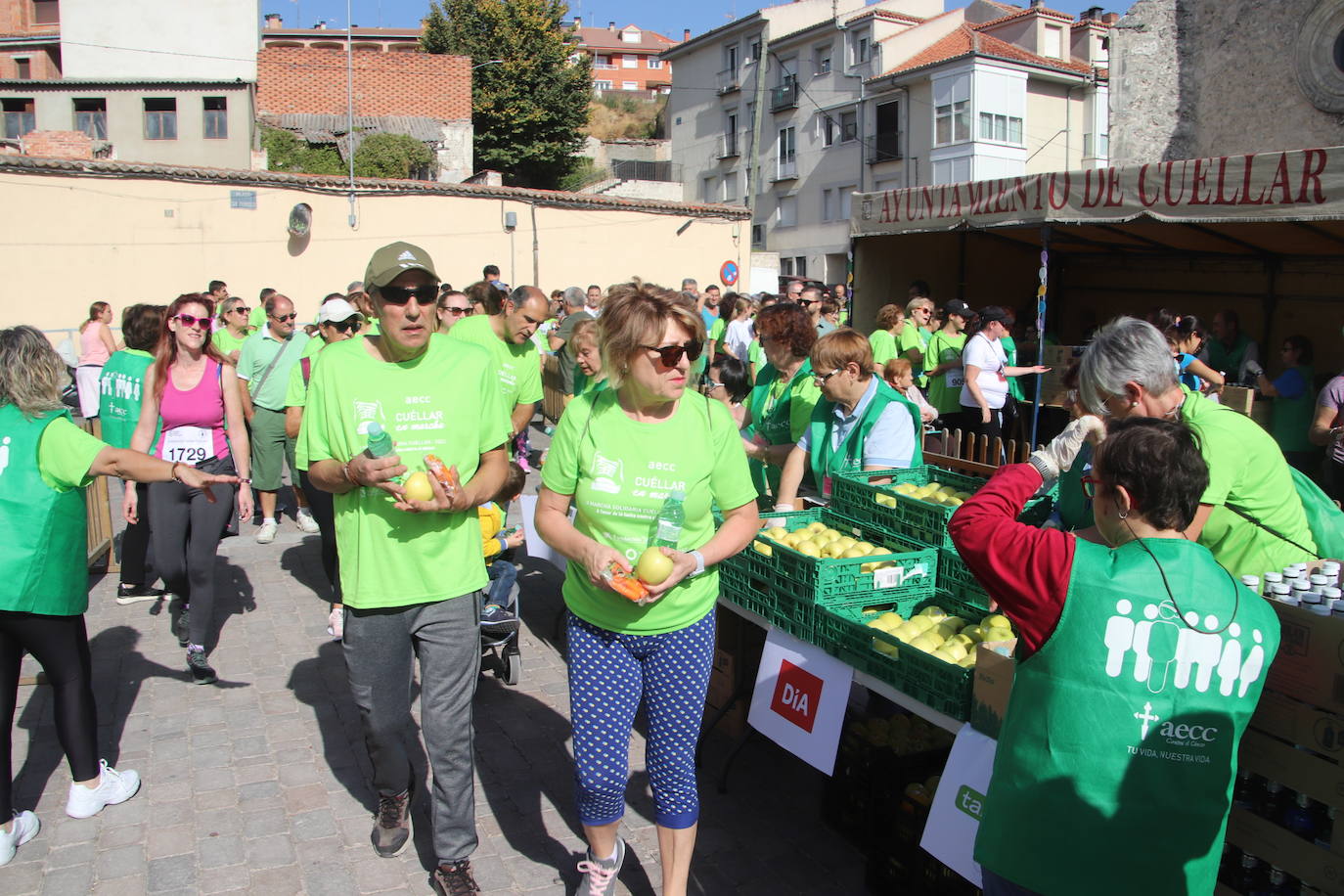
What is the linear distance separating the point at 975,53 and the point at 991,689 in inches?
1448

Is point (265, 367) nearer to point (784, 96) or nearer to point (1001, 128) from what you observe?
point (1001, 128)

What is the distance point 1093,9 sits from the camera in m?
41.6

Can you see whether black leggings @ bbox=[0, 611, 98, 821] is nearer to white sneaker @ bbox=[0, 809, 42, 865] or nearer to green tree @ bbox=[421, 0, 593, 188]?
white sneaker @ bbox=[0, 809, 42, 865]

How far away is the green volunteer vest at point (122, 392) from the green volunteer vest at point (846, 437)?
369 cm

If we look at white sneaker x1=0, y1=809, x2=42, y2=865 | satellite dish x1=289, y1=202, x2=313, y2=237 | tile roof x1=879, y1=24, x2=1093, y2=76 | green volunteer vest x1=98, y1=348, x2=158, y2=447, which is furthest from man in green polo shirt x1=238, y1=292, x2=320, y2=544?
tile roof x1=879, y1=24, x2=1093, y2=76

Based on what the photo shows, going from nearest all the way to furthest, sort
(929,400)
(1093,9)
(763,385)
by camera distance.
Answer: (763,385) < (929,400) < (1093,9)

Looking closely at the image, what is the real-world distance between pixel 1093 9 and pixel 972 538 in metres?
46.7

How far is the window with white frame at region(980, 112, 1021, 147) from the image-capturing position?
36531 mm

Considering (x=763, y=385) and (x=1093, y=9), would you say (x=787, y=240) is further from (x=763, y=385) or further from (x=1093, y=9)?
(x=763, y=385)

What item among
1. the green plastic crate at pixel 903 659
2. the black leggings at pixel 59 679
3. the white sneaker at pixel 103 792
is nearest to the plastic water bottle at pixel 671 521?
the green plastic crate at pixel 903 659

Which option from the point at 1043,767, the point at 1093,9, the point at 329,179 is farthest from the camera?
the point at 1093,9

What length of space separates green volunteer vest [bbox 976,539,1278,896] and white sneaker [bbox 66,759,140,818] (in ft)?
11.8

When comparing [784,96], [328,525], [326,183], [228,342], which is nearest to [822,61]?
[784,96]

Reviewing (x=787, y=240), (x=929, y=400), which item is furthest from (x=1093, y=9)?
(x=929, y=400)
